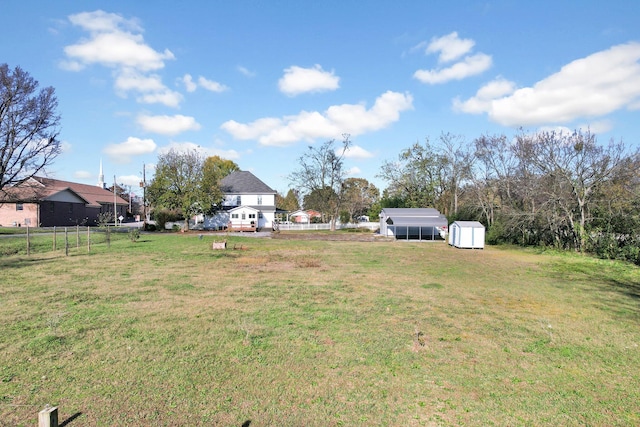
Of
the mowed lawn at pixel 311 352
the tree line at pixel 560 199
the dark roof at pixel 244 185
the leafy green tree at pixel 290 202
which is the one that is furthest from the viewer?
the leafy green tree at pixel 290 202

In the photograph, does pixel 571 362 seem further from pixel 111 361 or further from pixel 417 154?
pixel 417 154

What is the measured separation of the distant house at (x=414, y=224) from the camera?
35438mm

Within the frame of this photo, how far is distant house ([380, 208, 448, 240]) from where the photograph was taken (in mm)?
35438

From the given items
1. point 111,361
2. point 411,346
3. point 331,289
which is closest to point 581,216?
point 331,289

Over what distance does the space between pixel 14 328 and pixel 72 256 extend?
39.2 ft

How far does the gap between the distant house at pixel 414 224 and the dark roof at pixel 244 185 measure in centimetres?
1887

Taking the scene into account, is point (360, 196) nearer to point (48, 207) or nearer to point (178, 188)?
point (178, 188)

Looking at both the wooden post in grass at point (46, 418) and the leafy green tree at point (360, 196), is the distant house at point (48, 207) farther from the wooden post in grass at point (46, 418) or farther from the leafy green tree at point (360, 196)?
the leafy green tree at point (360, 196)

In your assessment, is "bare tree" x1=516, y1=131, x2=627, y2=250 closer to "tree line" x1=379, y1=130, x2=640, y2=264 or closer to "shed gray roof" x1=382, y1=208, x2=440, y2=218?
"tree line" x1=379, y1=130, x2=640, y2=264

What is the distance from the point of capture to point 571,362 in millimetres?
5977

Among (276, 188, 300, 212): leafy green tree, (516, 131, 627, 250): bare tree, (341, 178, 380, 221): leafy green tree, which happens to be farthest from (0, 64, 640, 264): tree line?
(276, 188, 300, 212): leafy green tree

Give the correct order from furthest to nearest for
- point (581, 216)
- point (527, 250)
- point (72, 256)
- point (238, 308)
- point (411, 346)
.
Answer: point (527, 250) → point (581, 216) → point (72, 256) → point (238, 308) → point (411, 346)

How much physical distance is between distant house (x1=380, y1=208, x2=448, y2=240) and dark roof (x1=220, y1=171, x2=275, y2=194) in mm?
18866

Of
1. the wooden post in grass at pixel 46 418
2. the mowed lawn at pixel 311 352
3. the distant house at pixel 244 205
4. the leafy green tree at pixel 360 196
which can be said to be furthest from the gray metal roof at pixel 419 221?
the wooden post in grass at pixel 46 418
